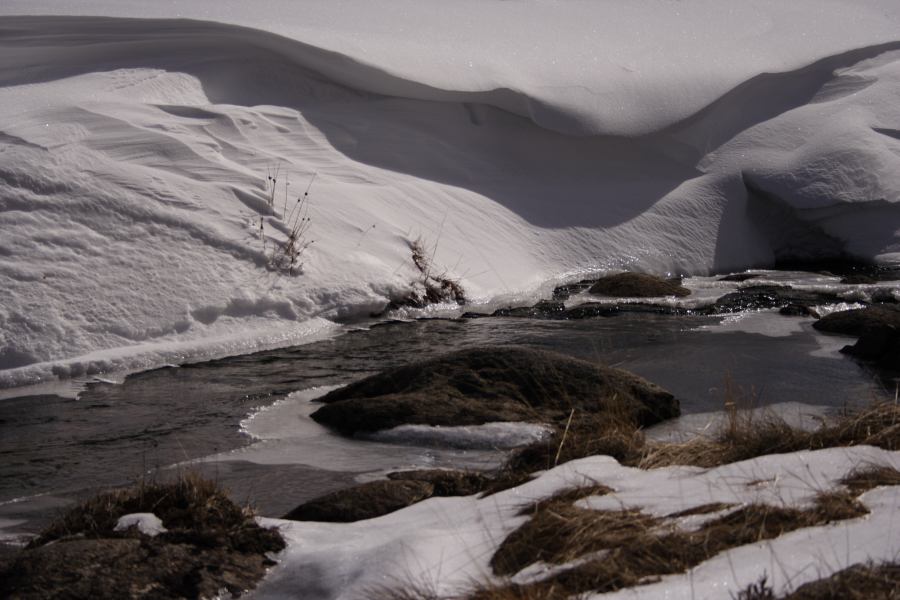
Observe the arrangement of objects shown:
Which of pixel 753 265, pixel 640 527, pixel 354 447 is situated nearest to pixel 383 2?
pixel 753 265

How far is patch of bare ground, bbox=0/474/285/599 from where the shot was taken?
412 centimetres

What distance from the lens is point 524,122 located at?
49.1 feet

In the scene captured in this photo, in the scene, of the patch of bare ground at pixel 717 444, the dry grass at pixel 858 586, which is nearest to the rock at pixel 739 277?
the patch of bare ground at pixel 717 444

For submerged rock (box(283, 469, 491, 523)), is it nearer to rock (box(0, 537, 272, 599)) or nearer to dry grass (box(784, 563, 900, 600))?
rock (box(0, 537, 272, 599))

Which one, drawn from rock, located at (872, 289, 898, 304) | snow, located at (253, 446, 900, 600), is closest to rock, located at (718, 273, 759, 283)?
rock, located at (872, 289, 898, 304)

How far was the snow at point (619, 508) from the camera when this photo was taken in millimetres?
3541

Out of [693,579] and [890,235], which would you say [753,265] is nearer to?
[890,235]

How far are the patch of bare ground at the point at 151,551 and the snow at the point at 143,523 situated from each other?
3cm

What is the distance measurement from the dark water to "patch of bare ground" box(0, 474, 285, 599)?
74 cm

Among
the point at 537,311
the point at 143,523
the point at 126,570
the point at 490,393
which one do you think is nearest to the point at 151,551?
the point at 126,570

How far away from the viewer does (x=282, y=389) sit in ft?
26.8

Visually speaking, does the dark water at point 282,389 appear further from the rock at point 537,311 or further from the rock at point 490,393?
the rock at point 490,393

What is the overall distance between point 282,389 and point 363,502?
3180 mm

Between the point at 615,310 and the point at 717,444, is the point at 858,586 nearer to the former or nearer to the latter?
the point at 717,444
